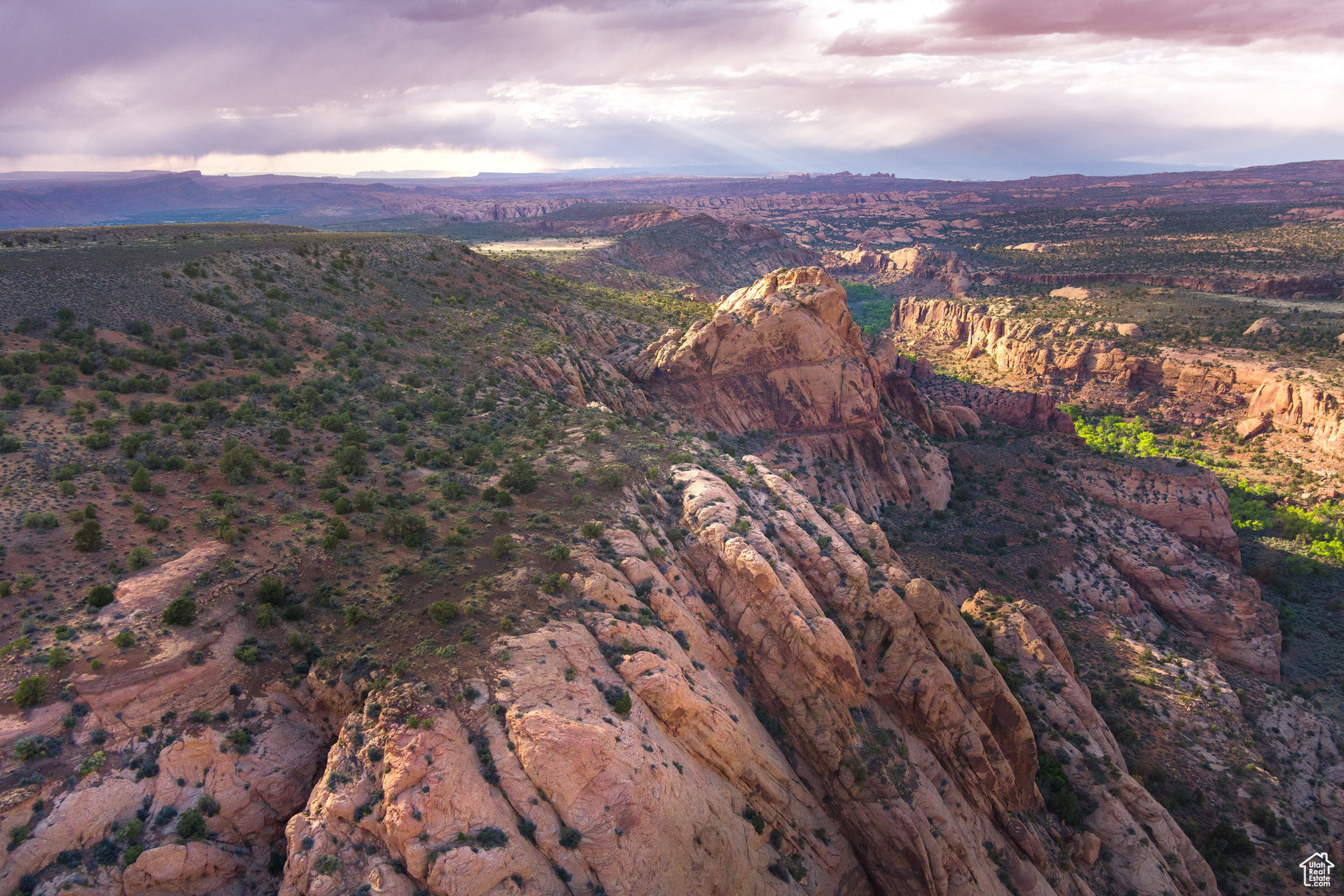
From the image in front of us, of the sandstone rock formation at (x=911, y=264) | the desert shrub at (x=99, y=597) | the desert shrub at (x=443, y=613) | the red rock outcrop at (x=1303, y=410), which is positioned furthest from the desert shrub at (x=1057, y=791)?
the sandstone rock formation at (x=911, y=264)

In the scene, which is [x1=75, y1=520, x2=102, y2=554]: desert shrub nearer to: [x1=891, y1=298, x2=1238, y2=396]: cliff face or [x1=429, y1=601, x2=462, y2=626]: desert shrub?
[x1=429, y1=601, x2=462, y2=626]: desert shrub

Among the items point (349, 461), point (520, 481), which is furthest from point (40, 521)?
point (520, 481)

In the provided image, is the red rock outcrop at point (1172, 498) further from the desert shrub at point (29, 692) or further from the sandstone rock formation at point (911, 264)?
the sandstone rock formation at point (911, 264)

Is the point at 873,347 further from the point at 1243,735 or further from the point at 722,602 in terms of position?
the point at 722,602

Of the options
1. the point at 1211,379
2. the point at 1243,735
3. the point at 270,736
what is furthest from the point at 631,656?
the point at 1211,379

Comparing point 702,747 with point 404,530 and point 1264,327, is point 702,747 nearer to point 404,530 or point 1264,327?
point 404,530

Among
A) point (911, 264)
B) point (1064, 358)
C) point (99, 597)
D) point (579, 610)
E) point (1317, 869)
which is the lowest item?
point (1317, 869)
